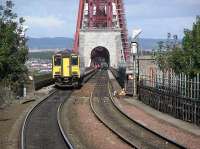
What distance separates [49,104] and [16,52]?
10.2m

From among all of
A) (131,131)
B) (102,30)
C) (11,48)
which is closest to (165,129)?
(131,131)

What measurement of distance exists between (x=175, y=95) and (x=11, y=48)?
59.7ft

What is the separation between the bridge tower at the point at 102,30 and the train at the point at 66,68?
7183cm

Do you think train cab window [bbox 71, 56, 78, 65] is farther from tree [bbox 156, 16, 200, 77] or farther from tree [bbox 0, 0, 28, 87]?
tree [bbox 156, 16, 200, 77]

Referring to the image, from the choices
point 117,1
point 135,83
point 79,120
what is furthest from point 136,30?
point 117,1

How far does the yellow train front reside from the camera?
1839 inches

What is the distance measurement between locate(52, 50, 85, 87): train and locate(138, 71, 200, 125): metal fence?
15020 millimetres

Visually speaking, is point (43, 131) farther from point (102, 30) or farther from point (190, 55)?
point (102, 30)

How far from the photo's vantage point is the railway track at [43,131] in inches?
647

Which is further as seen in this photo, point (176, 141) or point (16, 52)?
point (16, 52)

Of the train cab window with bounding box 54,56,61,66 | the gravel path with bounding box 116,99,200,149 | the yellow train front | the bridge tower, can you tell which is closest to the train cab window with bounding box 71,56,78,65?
the yellow train front

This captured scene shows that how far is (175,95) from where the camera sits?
24375mm

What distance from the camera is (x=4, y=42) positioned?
38125mm

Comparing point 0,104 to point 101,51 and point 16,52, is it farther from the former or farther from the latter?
point 101,51
